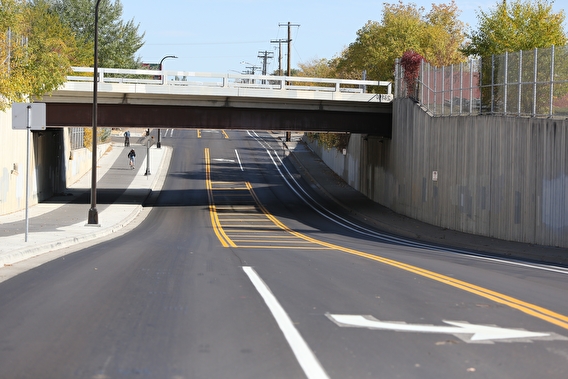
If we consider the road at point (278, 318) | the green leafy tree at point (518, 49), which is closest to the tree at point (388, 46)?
the green leafy tree at point (518, 49)

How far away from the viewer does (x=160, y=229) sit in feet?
101

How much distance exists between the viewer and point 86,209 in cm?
3800

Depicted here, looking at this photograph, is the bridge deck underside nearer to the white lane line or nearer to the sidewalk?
the sidewalk

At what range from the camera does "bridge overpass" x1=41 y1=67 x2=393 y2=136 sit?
126ft

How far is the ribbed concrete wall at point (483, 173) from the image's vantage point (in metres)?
23.7

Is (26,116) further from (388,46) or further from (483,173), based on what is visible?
(388,46)

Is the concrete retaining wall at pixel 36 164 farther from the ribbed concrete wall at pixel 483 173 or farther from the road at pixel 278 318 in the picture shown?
the ribbed concrete wall at pixel 483 173

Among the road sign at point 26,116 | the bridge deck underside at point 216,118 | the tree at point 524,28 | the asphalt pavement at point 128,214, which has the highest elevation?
the tree at point 524,28

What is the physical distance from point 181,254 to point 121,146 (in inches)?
2438

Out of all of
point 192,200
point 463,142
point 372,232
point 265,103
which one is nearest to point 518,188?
point 463,142

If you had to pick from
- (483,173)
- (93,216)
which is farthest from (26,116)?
(483,173)

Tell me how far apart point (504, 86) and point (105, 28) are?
59.1m

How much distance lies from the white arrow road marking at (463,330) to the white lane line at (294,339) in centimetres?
62

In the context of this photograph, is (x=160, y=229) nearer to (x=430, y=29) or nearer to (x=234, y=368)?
(x=234, y=368)
